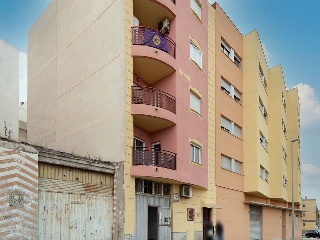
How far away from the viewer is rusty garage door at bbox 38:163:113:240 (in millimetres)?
11273

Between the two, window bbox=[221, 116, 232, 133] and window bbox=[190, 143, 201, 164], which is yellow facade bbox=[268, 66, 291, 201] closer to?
window bbox=[221, 116, 232, 133]

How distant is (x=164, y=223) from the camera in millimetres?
16391

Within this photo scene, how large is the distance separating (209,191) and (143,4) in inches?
436

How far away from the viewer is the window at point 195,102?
62.6 ft

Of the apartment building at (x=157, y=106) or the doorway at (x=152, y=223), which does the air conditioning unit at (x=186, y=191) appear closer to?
the apartment building at (x=157, y=106)

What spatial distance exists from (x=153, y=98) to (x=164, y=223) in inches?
231

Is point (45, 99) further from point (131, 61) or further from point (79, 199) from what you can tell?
point (79, 199)

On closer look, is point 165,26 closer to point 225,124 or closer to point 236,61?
point 225,124

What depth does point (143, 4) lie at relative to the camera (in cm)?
1670

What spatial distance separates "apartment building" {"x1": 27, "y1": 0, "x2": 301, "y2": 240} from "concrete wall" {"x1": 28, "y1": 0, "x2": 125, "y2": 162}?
0.19ft

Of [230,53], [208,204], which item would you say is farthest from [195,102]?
[230,53]

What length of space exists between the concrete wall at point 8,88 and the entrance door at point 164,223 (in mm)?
10711

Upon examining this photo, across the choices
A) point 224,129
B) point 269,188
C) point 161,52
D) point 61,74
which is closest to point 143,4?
point 161,52

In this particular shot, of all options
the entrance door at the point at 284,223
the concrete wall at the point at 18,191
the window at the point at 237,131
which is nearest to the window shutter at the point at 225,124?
the window at the point at 237,131
